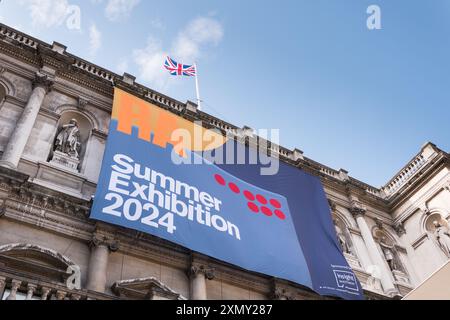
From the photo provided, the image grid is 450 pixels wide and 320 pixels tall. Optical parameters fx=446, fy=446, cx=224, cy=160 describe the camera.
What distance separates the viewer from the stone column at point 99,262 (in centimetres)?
1052

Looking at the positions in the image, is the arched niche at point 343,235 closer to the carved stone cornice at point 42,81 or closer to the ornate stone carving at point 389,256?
the ornate stone carving at point 389,256

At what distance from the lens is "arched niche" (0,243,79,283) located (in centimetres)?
995

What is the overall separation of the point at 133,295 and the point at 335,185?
41.9 ft

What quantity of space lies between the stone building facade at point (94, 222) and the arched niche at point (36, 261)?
0.08 feet

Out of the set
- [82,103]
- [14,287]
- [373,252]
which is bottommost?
[14,287]

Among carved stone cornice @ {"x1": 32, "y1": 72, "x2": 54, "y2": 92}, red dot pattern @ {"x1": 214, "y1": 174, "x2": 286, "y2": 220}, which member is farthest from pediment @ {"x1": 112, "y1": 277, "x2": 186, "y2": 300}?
carved stone cornice @ {"x1": 32, "y1": 72, "x2": 54, "y2": 92}

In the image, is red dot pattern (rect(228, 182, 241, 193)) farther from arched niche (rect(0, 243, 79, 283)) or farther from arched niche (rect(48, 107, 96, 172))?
arched niche (rect(0, 243, 79, 283))

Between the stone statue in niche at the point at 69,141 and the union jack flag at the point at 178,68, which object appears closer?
the stone statue in niche at the point at 69,141

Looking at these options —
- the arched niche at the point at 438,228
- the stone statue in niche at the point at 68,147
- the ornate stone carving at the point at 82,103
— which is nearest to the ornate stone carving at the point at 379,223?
the arched niche at the point at 438,228

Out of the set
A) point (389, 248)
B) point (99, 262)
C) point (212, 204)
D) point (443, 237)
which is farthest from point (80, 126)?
point (443, 237)

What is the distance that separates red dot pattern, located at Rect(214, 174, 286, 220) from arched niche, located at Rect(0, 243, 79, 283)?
6179 millimetres

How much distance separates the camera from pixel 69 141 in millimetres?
Answer: 14383

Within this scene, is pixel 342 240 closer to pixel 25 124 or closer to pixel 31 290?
pixel 25 124

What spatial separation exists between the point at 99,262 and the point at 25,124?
16.7 feet
